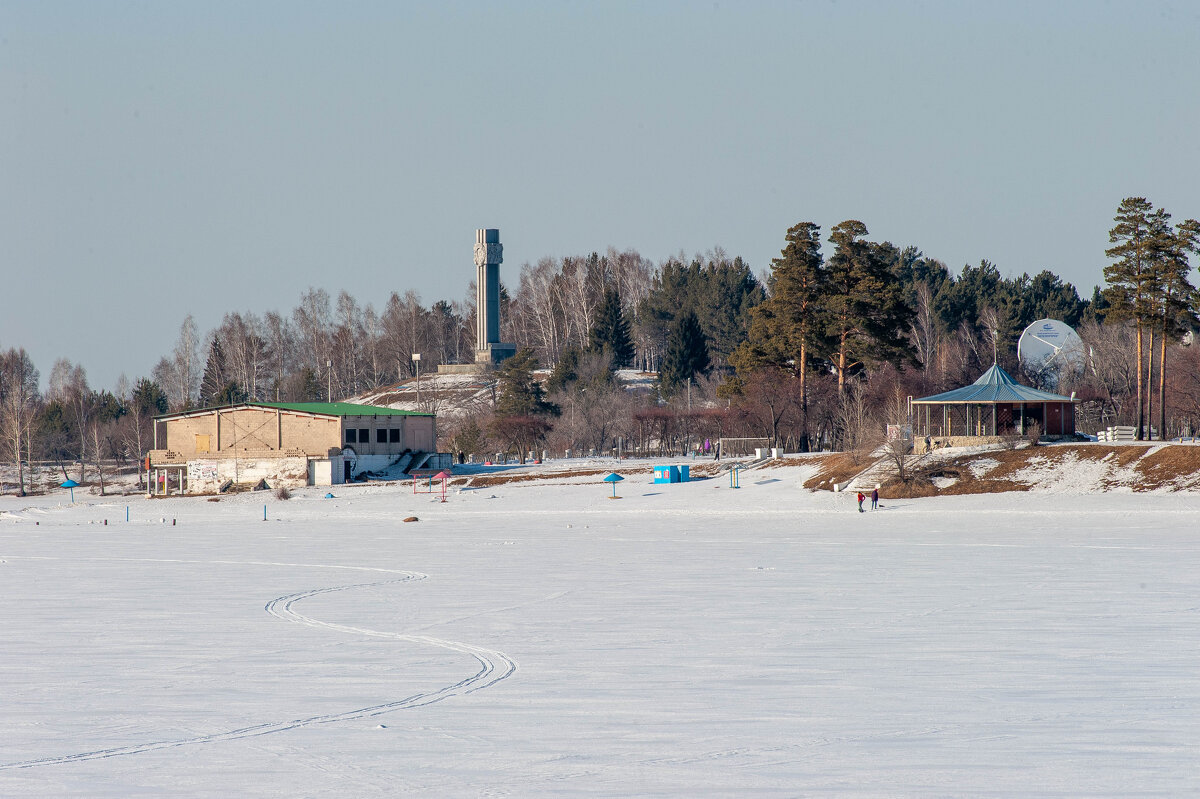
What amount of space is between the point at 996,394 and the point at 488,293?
2742 inches

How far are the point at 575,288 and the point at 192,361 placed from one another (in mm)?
44588

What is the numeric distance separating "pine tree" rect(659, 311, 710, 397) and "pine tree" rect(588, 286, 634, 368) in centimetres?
1006

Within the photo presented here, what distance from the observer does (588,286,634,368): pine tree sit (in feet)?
381

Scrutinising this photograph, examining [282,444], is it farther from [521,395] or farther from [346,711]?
[346,711]

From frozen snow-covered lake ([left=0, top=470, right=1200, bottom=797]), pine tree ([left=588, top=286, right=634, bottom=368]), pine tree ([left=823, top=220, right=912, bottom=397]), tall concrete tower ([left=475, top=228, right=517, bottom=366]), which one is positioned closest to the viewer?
frozen snow-covered lake ([left=0, top=470, right=1200, bottom=797])

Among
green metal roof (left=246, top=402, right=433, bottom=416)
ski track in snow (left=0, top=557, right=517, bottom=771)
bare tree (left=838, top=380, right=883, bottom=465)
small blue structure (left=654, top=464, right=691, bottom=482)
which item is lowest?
ski track in snow (left=0, top=557, right=517, bottom=771)

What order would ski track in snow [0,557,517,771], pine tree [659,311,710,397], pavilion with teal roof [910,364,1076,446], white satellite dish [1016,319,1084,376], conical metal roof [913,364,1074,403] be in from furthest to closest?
1. pine tree [659,311,710,397]
2. white satellite dish [1016,319,1084,376]
3. pavilion with teal roof [910,364,1076,446]
4. conical metal roof [913,364,1074,403]
5. ski track in snow [0,557,517,771]

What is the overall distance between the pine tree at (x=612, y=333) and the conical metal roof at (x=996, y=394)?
Answer: 58.9 meters

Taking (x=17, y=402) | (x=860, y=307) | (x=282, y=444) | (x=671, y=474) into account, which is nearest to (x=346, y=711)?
(x=671, y=474)

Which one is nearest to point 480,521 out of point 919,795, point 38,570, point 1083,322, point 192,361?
point 38,570

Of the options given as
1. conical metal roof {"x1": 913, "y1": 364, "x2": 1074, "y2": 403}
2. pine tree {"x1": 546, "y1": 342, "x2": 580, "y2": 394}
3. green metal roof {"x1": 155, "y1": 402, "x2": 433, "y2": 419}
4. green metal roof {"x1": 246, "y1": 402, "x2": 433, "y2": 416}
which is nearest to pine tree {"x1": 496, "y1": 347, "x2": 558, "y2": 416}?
pine tree {"x1": 546, "y1": 342, "x2": 580, "y2": 394}

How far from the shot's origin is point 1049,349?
9144 cm

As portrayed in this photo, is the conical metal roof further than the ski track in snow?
Yes

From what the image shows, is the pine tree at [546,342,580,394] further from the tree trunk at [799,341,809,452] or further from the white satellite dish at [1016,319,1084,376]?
the tree trunk at [799,341,809,452]
